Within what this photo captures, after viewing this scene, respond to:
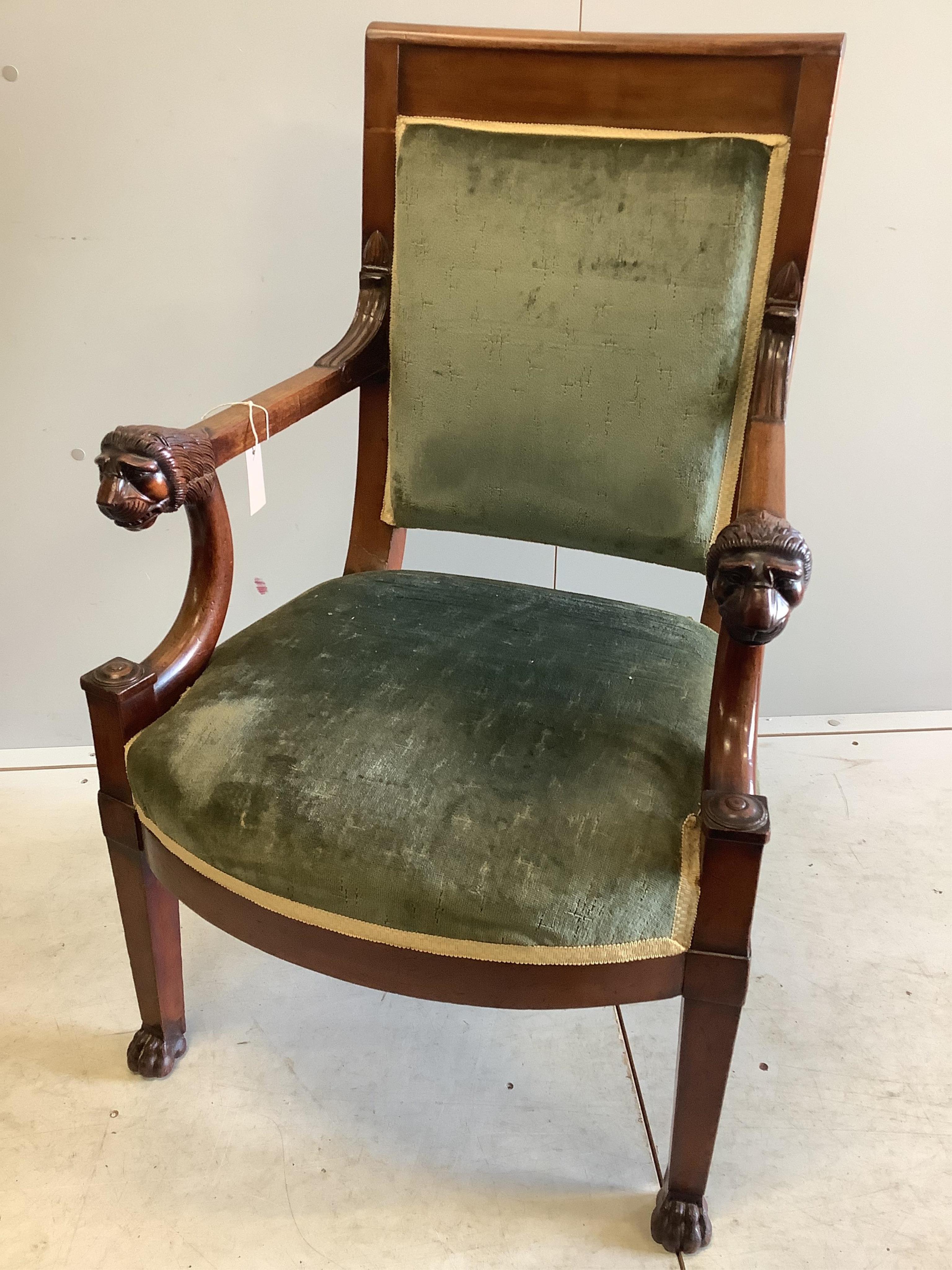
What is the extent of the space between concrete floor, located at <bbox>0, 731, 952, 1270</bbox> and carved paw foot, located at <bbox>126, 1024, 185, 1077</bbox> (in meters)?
0.02

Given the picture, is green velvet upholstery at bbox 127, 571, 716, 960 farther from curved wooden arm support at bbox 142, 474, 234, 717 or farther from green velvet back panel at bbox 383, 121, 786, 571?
green velvet back panel at bbox 383, 121, 786, 571

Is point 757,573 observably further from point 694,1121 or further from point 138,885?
point 138,885

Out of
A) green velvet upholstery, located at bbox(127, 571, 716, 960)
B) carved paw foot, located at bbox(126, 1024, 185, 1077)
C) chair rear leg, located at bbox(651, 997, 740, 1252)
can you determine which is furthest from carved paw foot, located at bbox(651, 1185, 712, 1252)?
carved paw foot, located at bbox(126, 1024, 185, 1077)

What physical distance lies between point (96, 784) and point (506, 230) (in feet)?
3.64

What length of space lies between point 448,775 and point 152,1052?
59 cm

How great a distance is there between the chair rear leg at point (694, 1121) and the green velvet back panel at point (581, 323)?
0.48 metres

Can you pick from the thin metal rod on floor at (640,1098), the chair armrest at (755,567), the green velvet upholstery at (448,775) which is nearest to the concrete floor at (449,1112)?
the thin metal rod on floor at (640,1098)

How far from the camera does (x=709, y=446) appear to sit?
103cm

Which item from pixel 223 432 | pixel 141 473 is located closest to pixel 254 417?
pixel 223 432

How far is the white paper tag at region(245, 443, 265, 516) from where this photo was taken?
987mm

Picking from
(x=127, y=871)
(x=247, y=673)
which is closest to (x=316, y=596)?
(x=247, y=673)

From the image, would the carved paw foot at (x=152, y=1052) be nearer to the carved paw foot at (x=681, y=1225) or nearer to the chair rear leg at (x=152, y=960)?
the chair rear leg at (x=152, y=960)

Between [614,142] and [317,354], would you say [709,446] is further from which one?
[317,354]

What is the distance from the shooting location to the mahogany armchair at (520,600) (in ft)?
2.50
